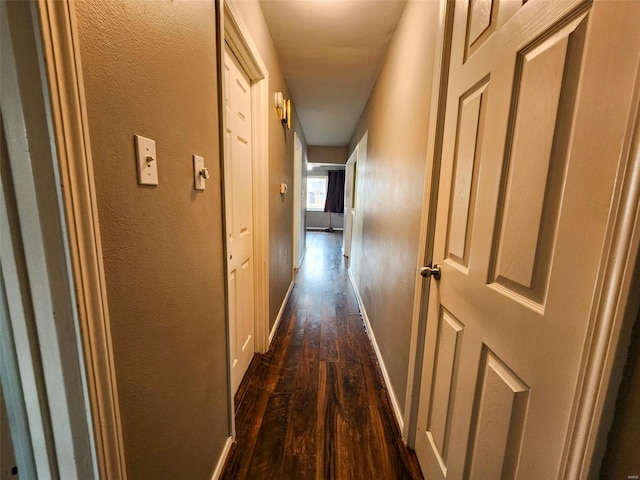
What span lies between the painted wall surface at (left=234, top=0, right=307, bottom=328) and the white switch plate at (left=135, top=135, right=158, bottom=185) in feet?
3.49

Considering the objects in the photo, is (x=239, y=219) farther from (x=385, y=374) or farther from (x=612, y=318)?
(x=612, y=318)

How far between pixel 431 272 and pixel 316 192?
7957 mm

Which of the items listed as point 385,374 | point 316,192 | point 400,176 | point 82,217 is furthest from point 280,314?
point 316,192

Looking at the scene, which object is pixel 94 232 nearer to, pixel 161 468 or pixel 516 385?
pixel 161 468

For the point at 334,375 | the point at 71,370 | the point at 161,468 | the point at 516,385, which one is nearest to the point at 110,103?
the point at 71,370

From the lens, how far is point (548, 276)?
55cm

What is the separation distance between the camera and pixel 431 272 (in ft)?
3.51

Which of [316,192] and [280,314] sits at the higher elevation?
[316,192]

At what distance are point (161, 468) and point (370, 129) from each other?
9.49 feet

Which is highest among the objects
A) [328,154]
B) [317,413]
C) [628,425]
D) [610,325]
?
[328,154]

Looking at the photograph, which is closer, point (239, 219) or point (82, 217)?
point (82, 217)

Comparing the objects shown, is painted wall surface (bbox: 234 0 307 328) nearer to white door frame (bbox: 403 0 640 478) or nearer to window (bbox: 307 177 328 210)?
white door frame (bbox: 403 0 640 478)

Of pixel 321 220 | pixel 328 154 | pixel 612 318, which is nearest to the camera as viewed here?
pixel 612 318

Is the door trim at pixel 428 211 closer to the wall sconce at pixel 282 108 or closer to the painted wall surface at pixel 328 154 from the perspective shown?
the wall sconce at pixel 282 108
